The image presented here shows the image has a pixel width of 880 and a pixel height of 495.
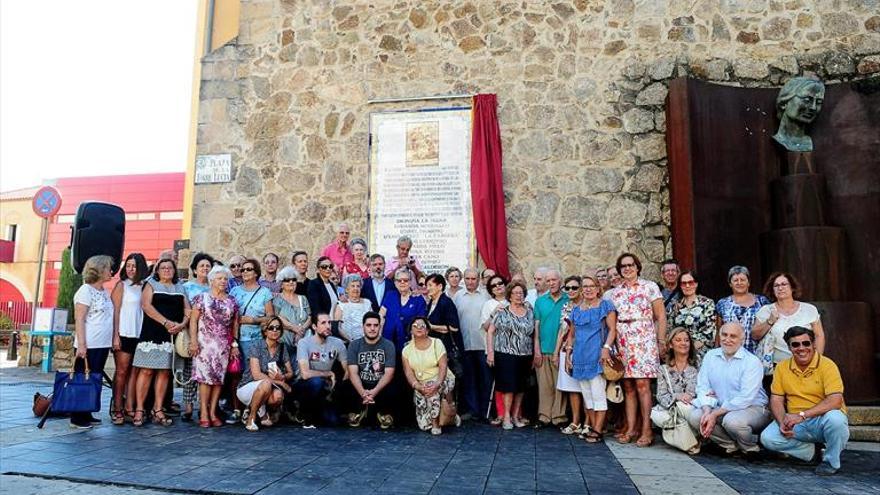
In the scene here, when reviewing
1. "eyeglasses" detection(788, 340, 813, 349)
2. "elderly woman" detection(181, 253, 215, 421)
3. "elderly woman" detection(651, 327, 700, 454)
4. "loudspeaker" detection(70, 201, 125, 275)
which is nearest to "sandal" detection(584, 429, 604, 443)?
"elderly woman" detection(651, 327, 700, 454)

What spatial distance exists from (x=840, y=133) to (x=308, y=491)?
6.27 m

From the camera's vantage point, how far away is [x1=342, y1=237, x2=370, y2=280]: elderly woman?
614 cm

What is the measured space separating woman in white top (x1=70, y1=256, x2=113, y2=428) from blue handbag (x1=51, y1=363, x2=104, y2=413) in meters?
0.09

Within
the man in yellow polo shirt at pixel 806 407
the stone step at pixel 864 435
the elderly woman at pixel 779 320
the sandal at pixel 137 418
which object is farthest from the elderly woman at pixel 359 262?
the stone step at pixel 864 435

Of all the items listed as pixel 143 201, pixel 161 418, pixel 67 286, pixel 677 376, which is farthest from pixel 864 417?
pixel 143 201

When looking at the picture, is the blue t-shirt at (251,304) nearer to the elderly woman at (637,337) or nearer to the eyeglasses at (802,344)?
the elderly woman at (637,337)

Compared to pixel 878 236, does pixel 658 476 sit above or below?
below

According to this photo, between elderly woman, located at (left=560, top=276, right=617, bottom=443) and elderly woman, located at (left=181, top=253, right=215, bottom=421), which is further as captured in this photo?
elderly woman, located at (left=181, top=253, right=215, bottom=421)

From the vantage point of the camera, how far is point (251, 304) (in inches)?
212

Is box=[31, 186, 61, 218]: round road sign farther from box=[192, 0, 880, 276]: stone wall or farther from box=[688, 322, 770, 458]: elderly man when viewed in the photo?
box=[688, 322, 770, 458]: elderly man

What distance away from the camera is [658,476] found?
354cm

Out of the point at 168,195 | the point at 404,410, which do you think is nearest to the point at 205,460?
the point at 404,410

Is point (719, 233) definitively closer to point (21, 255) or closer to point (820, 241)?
point (820, 241)

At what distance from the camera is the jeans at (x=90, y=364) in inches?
191
